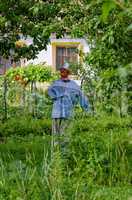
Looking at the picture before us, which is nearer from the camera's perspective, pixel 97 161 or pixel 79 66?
pixel 97 161

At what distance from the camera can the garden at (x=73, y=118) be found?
20.7 ft

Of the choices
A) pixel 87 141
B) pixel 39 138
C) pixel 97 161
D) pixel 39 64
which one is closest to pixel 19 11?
pixel 87 141

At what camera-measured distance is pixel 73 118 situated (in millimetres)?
14250

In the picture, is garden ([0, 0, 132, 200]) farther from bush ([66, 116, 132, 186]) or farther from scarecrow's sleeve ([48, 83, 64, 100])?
scarecrow's sleeve ([48, 83, 64, 100])

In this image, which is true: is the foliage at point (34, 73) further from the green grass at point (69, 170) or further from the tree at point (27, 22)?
the tree at point (27, 22)

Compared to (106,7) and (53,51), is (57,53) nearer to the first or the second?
(53,51)

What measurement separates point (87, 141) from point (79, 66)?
12531 millimetres

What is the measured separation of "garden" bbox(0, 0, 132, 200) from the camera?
20.7 ft

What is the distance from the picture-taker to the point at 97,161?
10.3 m

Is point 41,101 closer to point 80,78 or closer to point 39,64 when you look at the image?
point 80,78

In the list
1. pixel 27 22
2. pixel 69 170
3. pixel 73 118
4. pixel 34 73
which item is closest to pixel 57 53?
pixel 34 73

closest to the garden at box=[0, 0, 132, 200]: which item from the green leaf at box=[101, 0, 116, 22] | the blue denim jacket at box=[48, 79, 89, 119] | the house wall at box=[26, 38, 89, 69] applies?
the green leaf at box=[101, 0, 116, 22]

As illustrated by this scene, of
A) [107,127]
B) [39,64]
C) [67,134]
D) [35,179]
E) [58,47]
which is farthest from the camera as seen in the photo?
[58,47]

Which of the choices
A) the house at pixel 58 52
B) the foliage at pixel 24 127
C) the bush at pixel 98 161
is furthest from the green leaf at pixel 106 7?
the house at pixel 58 52
